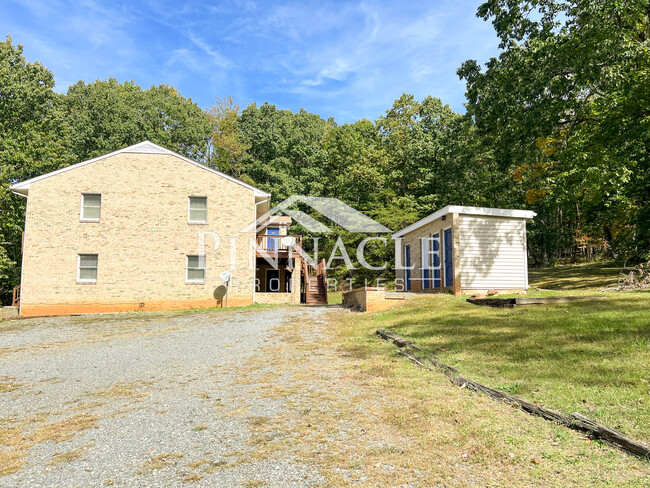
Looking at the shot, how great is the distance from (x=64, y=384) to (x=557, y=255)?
39343 mm

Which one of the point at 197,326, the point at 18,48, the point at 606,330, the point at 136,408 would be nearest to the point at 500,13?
the point at 606,330

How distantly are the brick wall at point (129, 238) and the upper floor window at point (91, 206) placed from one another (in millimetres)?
207

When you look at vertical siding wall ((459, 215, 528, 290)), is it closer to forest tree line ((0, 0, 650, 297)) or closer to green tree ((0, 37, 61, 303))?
forest tree line ((0, 0, 650, 297))

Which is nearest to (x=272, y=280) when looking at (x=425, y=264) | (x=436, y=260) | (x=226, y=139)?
(x=425, y=264)

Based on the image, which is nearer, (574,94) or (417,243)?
(574,94)

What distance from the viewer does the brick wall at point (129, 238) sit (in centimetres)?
1844

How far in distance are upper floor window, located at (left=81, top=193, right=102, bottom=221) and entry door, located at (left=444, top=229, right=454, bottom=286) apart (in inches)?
581

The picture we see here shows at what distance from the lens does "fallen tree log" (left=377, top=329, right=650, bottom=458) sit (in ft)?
11.7

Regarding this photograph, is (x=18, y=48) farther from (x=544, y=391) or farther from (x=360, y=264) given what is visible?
(x=544, y=391)

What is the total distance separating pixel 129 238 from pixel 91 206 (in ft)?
7.56

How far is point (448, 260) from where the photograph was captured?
16062mm

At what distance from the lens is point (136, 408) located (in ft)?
17.6

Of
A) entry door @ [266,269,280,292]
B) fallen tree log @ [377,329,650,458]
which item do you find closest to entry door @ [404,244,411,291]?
entry door @ [266,269,280,292]

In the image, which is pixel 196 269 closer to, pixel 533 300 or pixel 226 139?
pixel 533 300
